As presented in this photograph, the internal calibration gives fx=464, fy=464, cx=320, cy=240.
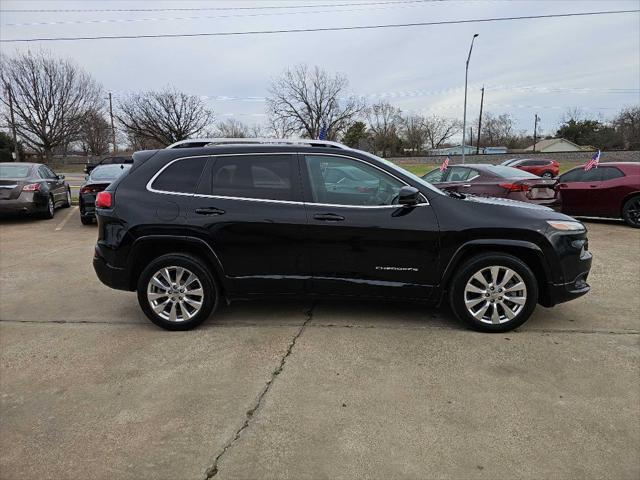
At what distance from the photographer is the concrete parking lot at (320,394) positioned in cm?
255

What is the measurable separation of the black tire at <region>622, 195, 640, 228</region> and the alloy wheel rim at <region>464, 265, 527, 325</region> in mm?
7481

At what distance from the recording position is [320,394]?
3229 millimetres

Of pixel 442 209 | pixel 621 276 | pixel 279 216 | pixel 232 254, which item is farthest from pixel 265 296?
pixel 621 276

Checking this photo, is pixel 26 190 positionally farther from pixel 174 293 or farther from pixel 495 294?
pixel 495 294

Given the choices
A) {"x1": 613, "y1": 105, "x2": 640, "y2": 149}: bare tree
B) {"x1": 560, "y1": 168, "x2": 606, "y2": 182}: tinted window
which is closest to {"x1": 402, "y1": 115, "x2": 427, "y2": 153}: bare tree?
{"x1": 613, "y1": 105, "x2": 640, "y2": 149}: bare tree

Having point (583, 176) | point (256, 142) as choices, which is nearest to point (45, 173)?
point (256, 142)

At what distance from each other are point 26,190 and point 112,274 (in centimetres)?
829

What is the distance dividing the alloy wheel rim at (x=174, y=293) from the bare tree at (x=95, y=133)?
54.6 meters

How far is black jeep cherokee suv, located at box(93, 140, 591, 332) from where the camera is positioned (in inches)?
162

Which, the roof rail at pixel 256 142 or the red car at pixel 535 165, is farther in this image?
the red car at pixel 535 165

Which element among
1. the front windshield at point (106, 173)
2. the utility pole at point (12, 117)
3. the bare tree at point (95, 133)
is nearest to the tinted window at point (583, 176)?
the front windshield at point (106, 173)

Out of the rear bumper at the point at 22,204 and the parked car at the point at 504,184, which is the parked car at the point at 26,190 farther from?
the parked car at the point at 504,184

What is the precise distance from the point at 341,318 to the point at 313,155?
162cm

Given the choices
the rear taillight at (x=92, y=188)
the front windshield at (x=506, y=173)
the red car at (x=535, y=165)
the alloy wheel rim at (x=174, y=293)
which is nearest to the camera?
the alloy wheel rim at (x=174, y=293)
